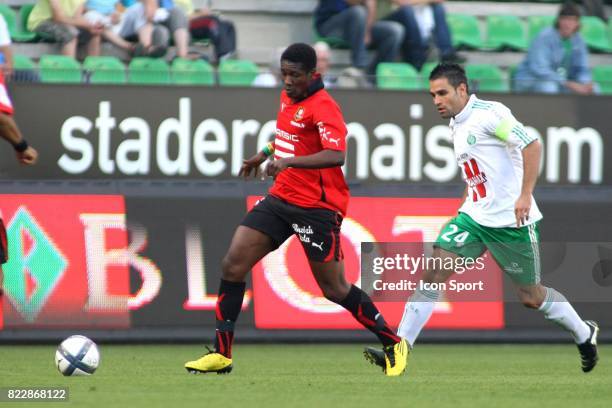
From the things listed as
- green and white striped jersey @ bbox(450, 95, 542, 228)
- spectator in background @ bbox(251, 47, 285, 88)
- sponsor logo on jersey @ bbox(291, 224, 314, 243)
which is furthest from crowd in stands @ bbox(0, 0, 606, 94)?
sponsor logo on jersey @ bbox(291, 224, 314, 243)

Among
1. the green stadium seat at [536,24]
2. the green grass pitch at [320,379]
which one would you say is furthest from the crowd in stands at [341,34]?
the green grass pitch at [320,379]

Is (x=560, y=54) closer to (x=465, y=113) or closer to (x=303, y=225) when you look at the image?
(x=465, y=113)

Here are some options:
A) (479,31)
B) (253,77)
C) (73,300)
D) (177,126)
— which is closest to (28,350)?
(73,300)

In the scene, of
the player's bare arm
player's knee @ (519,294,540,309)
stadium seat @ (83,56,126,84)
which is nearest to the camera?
the player's bare arm

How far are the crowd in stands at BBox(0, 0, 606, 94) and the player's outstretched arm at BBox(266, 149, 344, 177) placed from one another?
4.78 m

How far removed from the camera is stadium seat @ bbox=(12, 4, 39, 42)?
46.9 feet

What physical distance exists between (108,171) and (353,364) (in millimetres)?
3371

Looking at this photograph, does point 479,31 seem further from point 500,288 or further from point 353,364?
point 353,364

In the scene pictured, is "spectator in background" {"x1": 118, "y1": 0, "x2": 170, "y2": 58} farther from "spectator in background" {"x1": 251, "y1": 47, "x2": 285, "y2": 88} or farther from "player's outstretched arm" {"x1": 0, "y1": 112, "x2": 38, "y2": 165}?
"player's outstretched arm" {"x1": 0, "y1": 112, "x2": 38, "y2": 165}

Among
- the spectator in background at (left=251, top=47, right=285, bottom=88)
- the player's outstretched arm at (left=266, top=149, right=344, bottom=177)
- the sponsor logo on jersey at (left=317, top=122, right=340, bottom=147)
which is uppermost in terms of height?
the sponsor logo on jersey at (left=317, top=122, right=340, bottom=147)

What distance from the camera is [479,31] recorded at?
663 inches

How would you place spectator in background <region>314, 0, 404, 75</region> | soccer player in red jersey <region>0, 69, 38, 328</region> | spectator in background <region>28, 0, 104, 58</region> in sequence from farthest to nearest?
spectator in background <region>314, 0, 404, 75</region>, spectator in background <region>28, 0, 104, 58</region>, soccer player in red jersey <region>0, 69, 38, 328</region>

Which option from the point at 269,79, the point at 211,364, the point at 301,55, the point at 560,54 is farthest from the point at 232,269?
the point at 560,54

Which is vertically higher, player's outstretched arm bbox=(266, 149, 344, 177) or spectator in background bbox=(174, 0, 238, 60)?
player's outstretched arm bbox=(266, 149, 344, 177)
